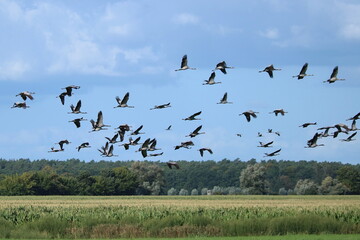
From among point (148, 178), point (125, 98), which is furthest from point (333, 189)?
point (125, 98)

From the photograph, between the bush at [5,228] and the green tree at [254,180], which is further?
the green tree at [254,180]

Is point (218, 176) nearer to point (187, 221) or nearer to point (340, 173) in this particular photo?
point (340, 173)

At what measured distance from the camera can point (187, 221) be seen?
158 ft

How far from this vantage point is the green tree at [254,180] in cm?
13688

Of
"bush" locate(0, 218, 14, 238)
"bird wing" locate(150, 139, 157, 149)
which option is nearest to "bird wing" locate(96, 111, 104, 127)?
"bird wing" locate(150, 139, 157, 149)

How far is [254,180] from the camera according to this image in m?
137

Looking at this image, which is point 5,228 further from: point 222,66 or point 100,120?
point 222,66

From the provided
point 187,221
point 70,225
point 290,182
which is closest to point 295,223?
point 187,221

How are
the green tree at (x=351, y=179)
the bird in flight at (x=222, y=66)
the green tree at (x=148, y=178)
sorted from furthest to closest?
the green tree at (x=148, y=178), the green tree at (x=351, y=179), the bird in flight at (x=222, y=66)

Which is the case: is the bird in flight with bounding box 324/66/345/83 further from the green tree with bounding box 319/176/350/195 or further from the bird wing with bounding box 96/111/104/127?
the green tree with bounding box 319/176/350/195

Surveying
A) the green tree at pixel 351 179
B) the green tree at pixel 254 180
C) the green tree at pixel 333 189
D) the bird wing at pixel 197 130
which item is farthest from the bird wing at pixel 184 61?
the green tree at pixel 351 179

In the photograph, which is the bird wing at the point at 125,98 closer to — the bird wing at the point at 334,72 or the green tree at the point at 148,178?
the bird wing at the point at 334,72

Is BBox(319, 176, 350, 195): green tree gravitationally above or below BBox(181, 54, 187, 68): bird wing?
below

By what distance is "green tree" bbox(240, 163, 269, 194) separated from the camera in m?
137
